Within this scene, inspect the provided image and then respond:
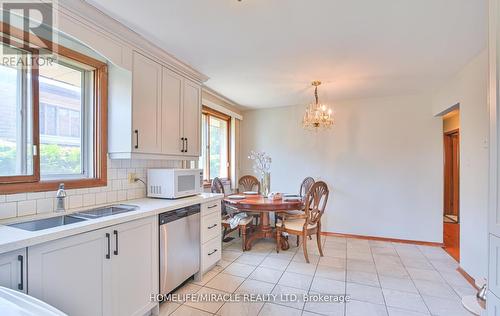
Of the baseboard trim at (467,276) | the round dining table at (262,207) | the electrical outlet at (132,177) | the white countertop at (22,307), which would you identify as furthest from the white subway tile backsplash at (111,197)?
the baseboard trim at (467,276)

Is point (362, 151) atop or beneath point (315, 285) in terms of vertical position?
atop

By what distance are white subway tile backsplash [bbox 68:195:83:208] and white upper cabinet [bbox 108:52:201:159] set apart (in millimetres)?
443

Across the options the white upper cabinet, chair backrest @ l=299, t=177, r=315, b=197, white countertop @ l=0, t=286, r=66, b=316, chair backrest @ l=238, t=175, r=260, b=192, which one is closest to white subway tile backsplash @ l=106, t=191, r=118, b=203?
the white upper cabinet

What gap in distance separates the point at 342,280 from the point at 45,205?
9.08 ft

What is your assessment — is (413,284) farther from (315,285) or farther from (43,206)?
(43,206)

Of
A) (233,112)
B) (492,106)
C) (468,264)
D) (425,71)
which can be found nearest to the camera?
(492,106)

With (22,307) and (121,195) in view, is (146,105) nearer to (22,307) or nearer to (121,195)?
(121,195)

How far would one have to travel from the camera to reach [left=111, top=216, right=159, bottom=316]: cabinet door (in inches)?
66.6

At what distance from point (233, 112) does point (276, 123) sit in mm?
882

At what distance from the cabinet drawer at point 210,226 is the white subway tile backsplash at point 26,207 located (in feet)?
4.53

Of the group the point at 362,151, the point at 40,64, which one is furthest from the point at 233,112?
the point at 40,64

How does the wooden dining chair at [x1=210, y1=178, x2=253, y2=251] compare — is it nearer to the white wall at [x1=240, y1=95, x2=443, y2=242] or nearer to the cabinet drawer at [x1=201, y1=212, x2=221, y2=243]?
the cabinet drawer at [x1=201, y1=212, x2=221, y2=243]

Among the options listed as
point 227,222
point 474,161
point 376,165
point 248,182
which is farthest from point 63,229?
point 376,165

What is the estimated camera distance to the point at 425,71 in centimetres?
298
